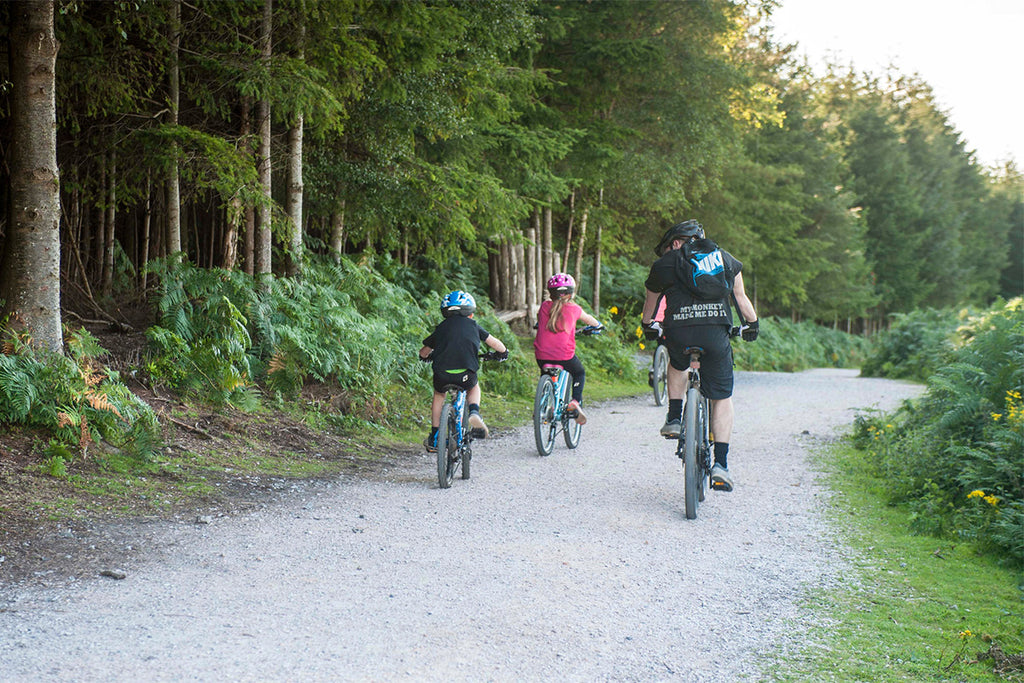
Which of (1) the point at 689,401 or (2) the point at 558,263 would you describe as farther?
(2) the point at 558,263

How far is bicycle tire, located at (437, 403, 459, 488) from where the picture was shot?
7.14m

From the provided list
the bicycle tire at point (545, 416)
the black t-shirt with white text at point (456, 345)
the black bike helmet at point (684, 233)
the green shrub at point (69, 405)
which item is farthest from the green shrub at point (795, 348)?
the green shrub at point (69, 405)

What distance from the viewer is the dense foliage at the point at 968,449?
6309 mm

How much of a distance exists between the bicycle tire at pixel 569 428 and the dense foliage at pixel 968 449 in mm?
3077

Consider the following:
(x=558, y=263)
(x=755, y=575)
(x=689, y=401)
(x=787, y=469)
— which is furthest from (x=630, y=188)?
(x=755, y=575)

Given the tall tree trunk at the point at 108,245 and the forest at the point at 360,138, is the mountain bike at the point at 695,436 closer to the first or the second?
the forest at the point at 360,138

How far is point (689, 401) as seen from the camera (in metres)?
6.48

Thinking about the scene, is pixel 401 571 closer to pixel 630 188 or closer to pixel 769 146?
pixel 630 188

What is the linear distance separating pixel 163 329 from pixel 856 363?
38327mm

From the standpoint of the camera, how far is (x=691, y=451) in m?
6.38

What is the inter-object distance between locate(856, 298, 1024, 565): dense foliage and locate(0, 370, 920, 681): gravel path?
865 mm

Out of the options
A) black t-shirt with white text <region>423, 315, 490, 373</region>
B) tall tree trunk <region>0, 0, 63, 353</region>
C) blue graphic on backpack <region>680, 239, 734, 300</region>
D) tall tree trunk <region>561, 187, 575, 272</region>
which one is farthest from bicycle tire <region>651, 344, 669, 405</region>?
tall tree trunk <region>0, 0, 63, 353</region>

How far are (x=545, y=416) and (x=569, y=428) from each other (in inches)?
30.0

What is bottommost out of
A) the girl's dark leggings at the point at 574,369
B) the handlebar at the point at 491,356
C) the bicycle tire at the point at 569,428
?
the bicycle tire at the point at 569,428
